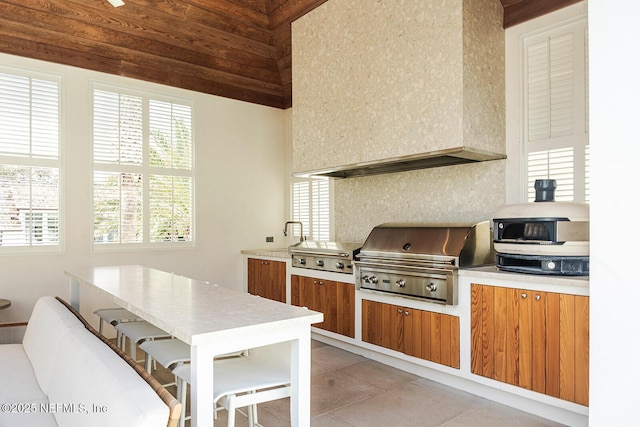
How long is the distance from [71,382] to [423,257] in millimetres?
2382

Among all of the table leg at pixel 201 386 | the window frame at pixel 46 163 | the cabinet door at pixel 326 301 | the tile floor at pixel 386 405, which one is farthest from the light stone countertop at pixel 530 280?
the window frame at pixel 46 163

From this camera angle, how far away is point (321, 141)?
430 cm

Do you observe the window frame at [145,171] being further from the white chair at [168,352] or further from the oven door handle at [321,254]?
the white chair at [168,352]

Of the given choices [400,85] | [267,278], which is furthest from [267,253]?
[400,85]

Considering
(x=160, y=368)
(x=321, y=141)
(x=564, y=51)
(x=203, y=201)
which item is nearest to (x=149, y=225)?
(x=203, y=201)

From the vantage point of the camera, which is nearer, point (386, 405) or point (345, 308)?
point (386, 405)

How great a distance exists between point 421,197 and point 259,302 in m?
2.41

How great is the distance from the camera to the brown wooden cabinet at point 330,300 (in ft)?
13.1

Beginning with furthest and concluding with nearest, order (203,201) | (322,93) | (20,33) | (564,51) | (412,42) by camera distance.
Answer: (203,201) < (322,93) < (20,33) < (412,42) < (564,51)

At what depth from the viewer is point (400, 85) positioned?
138 inches

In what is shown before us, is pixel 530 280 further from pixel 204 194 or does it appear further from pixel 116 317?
pixel 204 194

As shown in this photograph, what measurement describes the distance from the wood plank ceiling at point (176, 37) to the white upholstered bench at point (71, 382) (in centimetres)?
278
